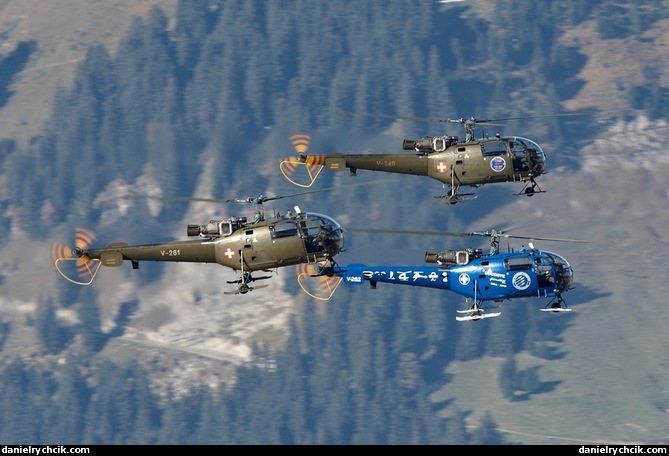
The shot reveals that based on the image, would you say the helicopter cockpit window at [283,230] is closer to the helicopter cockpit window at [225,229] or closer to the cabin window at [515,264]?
the helicopter cockpit window at [225,229]

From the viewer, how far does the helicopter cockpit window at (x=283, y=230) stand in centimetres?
10694

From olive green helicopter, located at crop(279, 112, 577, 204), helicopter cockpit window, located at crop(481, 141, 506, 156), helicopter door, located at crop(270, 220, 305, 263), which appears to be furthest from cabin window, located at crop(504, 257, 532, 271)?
helicopter door, located at crop(270, 220, 305, 263)

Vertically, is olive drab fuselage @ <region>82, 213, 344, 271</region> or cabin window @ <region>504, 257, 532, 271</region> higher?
olive drab fuselage @ <region>82, 213, 344, 271</region>

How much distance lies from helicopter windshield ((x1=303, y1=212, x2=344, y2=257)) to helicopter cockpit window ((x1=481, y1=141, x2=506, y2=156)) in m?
14.7

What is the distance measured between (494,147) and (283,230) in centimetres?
1867

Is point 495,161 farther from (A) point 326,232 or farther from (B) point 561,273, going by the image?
(A) point 326,232

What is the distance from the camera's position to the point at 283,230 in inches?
4215

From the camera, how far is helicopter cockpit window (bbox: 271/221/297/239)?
106938mm

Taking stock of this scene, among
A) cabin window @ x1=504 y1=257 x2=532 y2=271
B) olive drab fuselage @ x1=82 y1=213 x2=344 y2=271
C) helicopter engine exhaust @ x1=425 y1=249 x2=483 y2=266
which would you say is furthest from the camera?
cabin window @ x1=504 y1=257 x2=532 y2=271

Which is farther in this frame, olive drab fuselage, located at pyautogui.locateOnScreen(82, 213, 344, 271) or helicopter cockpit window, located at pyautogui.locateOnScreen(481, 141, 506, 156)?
helicopter cockpit window, located at pyautogui.locateOnScreen(481, 141, 506, 156)

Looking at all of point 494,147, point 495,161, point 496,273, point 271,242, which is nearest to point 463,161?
point 495,161

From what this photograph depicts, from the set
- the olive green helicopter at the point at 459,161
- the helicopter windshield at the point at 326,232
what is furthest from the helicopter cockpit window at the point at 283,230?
the olive green helicopter at the point at 459,161

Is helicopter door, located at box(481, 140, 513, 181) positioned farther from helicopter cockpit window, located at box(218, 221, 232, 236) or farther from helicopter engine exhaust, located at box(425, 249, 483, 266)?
helicopter cockpit window, located at box(218, 221, 232, 236)
